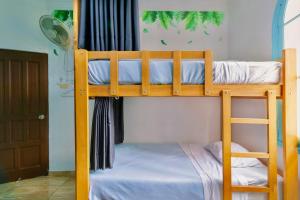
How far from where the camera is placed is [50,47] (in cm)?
390

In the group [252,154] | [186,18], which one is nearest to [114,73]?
[252,154]

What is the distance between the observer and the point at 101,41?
7.79 feet

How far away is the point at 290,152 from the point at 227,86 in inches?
29.0

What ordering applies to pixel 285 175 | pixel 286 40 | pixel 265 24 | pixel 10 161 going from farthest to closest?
pixel 10 161 → pixel 265 24 → pixel 286 40 → pixel 285 175

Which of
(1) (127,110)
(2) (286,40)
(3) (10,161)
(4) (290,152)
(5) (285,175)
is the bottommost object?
(3) (10,161)

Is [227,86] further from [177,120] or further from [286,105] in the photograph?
[177,120]

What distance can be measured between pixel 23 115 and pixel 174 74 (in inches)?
114

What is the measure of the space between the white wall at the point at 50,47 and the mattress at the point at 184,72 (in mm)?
2197

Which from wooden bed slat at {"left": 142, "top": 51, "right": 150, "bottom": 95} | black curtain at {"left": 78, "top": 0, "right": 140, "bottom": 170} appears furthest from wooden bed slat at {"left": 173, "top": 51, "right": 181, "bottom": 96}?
black curtain at {"left": 78, "top": 0, "right": 140, "bottom": 170}

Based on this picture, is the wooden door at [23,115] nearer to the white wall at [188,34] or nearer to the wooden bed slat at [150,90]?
the white wall at [188,34]

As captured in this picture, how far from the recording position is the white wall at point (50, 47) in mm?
3680

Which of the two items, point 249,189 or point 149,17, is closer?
point 249,189

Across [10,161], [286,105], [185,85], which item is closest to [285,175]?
[286,105]

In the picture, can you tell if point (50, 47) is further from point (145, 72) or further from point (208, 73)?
point (208, 73)
